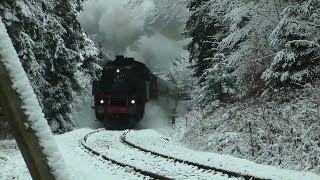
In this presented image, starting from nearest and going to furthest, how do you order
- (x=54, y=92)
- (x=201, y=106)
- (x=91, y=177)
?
(x=91, y=177)
(x=201, y=106)
(x=54, y=92)

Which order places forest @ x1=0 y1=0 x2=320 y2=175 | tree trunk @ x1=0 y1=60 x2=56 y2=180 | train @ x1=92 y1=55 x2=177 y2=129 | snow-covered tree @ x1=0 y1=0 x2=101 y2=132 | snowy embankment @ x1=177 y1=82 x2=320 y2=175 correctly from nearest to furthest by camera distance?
tree trunk @ x1=0 y1=60 x2=56 y2=180 → snowy embankment @ x1=177 y1=82 x2=320 y2=175 → forest @ x1=0 y1=0 x2=320 y2=175 → snow-covered tree @ x1=0 y1=0 x2=101 y2=132 → train @ x1=92 y1=55 x2=177 y2=129

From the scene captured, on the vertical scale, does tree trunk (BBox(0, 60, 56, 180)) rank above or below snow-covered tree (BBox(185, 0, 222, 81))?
below

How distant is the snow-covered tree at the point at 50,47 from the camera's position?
13.0 metres

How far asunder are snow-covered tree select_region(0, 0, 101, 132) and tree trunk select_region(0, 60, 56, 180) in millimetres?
10497

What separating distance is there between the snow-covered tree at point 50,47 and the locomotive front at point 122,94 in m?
1.80

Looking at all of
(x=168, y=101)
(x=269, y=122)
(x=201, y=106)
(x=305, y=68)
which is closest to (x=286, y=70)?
(x=305, y=68)

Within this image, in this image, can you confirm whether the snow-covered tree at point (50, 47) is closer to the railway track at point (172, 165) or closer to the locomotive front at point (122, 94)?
the locomotive front at point (122, 94)

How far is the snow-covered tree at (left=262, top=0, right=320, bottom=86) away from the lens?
11.5 metres

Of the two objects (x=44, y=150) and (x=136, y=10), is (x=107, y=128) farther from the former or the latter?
(x=44, y=150)

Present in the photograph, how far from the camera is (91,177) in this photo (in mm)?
8062

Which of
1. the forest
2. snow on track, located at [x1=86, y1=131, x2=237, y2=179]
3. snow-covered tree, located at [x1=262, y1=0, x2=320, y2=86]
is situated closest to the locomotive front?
Answer: the forest

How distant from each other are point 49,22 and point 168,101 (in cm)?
1485

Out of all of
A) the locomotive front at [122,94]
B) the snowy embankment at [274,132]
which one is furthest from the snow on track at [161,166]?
the locomotive front at [122,94]

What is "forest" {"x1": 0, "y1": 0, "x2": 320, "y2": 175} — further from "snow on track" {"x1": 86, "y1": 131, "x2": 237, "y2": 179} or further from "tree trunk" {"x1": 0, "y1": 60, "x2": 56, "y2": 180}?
"tree trunk" {"x1": 0, "y1": 60, "x2": 56, "y2": 180}
